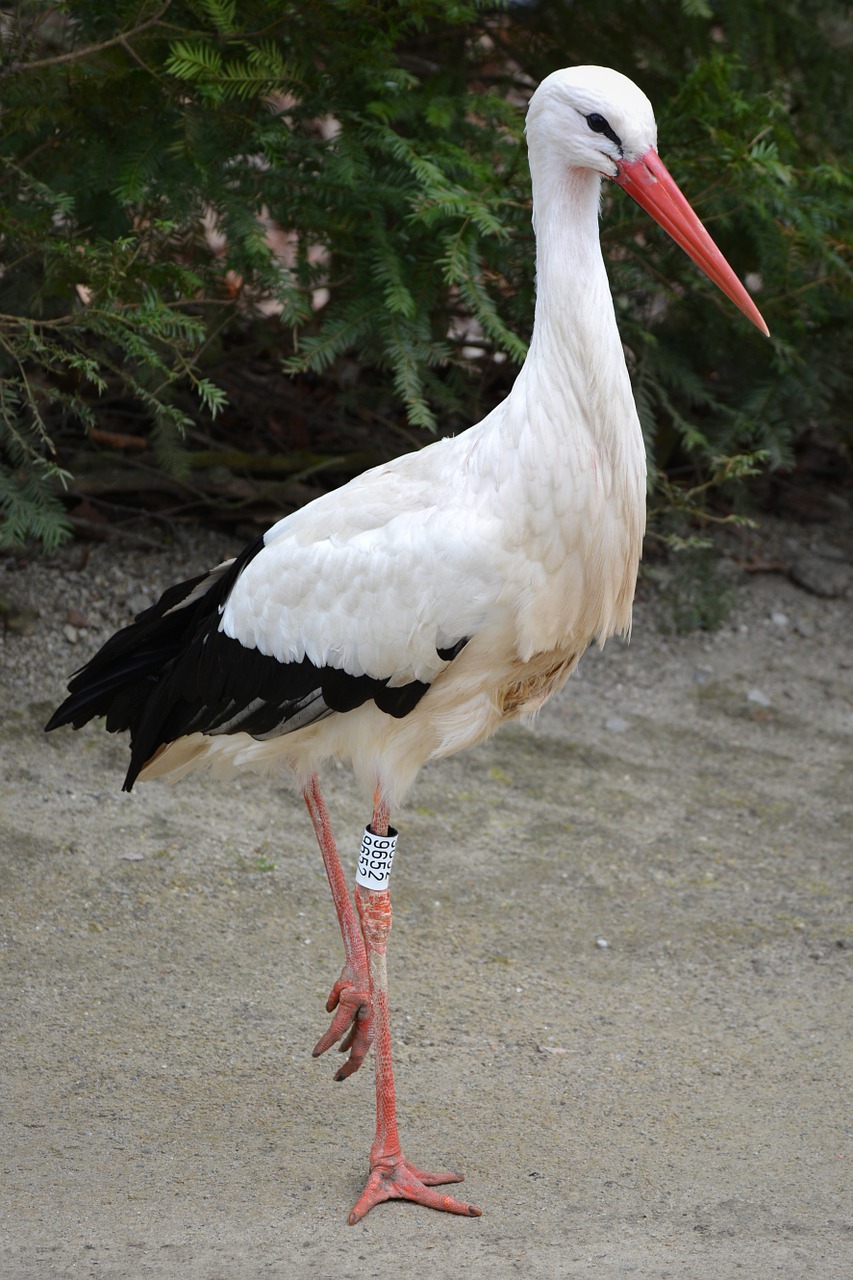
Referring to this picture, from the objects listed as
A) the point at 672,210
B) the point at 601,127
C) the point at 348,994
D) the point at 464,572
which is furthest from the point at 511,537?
the point at 348,994

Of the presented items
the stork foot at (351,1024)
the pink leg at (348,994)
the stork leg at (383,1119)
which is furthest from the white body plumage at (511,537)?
the stork foot at (351,1024)

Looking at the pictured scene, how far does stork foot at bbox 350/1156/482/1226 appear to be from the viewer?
3398 millimetres

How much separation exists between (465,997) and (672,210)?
2358 millimetres

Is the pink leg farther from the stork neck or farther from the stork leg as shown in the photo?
the stork neck

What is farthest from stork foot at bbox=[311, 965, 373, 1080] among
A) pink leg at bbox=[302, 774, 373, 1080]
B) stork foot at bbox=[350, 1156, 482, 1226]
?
stork foot at bbox=[350, 1156, 482, 1226]

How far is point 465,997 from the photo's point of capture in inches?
168

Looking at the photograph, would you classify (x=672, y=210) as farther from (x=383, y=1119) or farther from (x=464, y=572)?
(x=383, y=1119)

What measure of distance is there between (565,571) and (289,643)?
0.77 m

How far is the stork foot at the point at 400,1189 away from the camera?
340cm

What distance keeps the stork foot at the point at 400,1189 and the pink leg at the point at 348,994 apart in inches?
14.7

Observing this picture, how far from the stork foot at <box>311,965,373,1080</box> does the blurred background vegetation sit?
6.18 ft

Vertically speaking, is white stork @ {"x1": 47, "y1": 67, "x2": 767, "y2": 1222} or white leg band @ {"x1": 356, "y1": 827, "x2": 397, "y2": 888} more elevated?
white stork @ {"x1": 47, "y1": 67, "x2": 767, "y2": 1222}

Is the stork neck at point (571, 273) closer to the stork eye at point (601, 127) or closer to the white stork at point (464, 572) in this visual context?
the white stork at point (464, 572)

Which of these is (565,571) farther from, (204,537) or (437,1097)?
(204,537)
